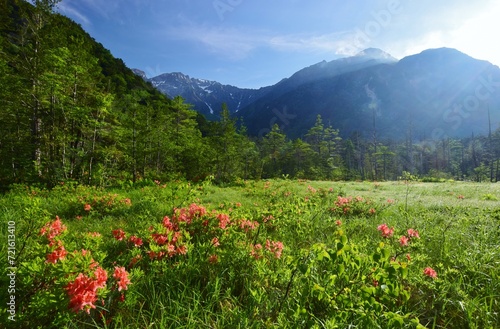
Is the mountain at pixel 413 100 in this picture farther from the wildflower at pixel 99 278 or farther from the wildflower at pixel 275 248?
the wildflower at pixel 99 278

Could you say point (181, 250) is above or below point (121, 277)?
below

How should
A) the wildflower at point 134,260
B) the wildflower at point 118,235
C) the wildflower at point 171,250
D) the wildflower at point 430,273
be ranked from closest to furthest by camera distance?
the wildflower at point 430,273, the wildflower at point 134,260, the wildflower at point 171,250, the wildflower at point 118,235

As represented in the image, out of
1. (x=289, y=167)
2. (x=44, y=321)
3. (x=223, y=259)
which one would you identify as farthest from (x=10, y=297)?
(x=289, y=167)

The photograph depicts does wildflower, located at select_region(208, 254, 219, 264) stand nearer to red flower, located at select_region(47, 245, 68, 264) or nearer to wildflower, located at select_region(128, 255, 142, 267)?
wildflower, located at select_region(128, 255, 142, 267)

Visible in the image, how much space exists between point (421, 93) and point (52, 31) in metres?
205

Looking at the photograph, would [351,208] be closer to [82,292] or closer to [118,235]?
[118,235]

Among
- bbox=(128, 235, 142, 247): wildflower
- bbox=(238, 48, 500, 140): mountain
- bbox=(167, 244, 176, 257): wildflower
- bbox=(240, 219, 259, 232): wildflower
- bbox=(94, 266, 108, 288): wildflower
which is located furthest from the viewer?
bbox=(238, 48, 500, 140): mountain

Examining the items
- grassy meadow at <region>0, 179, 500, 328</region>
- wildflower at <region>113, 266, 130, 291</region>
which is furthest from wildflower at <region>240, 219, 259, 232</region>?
wildflower at <region>113, 266, 130, 291</region>

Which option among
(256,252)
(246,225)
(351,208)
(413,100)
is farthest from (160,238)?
(413,100)

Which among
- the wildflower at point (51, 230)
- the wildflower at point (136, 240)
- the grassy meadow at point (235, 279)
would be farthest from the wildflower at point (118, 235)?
the wildflower at point (51, 230)

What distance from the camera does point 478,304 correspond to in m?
1.97

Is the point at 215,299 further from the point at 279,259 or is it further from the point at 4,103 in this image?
the point at 4,103

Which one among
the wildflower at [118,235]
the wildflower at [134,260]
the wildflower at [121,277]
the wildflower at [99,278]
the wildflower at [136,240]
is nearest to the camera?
the wildflower at [99,278]

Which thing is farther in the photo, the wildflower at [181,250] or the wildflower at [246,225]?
the wildflower at [246,225]
